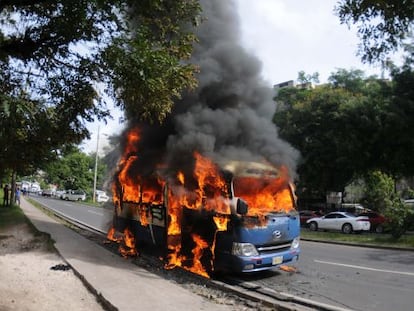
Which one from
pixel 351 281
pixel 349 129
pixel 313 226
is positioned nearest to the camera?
pixel 351 281

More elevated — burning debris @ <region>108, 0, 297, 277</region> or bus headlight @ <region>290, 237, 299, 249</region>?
burning debris @ <region>108, 0, 297, 277</region>

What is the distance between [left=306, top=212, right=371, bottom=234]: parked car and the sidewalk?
679 inches

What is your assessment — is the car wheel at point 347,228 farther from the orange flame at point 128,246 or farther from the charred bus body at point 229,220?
the charred bus body at point 229,220

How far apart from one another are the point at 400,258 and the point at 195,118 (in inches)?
298

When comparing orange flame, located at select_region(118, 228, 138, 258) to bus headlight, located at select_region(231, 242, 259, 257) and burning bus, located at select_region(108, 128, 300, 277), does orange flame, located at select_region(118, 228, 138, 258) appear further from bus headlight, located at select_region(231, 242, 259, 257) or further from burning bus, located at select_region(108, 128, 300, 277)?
bus headlight, located at select_region(231, 242, 259, 257)

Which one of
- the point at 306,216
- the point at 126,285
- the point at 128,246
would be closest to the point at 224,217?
the point at 126,285

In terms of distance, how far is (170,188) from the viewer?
31.6 ft

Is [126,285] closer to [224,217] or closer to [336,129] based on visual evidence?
[224,217]

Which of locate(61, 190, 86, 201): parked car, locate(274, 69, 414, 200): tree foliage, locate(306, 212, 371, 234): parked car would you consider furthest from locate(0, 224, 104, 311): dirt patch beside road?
locate(61, 190, 86, 201): parked car

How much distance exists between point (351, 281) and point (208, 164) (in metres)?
3.65

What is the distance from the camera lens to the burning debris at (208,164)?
883cm

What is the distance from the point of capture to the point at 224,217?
8.39 m

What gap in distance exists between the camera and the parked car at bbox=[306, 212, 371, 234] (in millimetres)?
25094

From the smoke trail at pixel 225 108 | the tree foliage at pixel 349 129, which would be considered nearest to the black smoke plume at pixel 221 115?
the smoke trail at pixel 225 108
